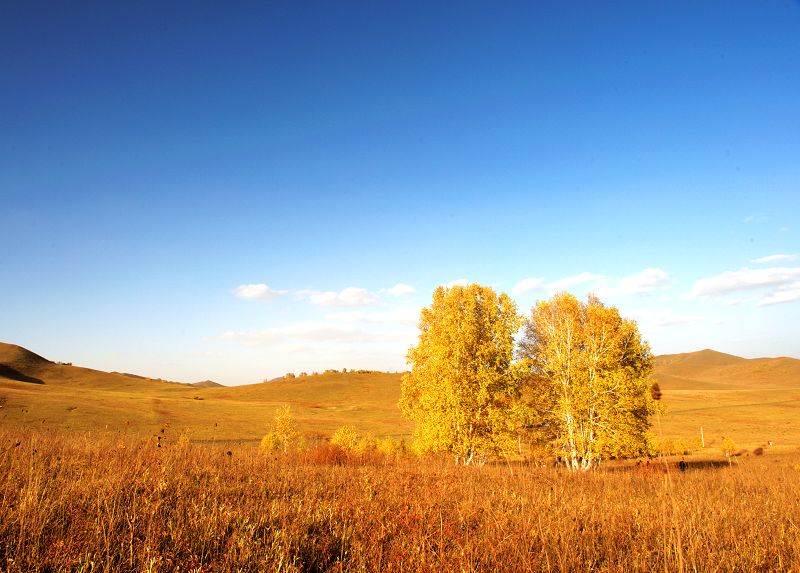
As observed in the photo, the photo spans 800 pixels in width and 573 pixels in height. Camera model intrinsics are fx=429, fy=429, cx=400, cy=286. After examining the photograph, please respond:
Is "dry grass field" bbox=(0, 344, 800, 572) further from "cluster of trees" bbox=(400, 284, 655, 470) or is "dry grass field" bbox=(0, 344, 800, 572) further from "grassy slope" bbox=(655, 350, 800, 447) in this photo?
"grassy slope" bbox=(655, 350, 800, 447)

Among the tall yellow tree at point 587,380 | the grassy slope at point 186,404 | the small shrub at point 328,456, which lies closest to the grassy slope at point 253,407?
the grassy slope at point 186,404

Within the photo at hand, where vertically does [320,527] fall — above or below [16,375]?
above

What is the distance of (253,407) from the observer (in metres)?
93.1

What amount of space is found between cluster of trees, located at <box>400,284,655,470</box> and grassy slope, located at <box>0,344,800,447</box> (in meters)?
13.3

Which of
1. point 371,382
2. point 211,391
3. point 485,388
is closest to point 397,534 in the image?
point 485,388

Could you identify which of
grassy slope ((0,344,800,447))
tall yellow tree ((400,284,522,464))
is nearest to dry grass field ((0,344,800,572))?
grassy slope ((0,344,800,447))

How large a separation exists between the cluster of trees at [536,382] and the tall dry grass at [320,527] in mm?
16188

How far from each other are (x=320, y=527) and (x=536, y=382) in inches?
1086

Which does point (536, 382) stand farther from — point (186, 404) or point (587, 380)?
point (186, 404)

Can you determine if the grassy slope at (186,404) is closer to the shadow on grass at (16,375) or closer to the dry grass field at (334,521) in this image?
the shadow on grass at (16,375)

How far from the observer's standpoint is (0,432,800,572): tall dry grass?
12.7 ft

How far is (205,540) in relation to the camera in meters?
4.26

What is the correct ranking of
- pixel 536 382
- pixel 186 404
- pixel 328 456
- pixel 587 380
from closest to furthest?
pixel 328 456, pixel 587 380, pixel 536 382, pixel 186 404

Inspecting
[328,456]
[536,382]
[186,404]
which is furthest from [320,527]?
[186,404]
